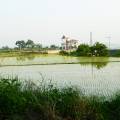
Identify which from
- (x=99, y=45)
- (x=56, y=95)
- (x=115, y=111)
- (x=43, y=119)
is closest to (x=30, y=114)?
(x=43, y=119)

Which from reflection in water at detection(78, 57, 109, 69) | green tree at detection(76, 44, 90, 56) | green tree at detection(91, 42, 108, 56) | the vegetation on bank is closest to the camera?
reflection in water at detection(78, 57, 109, 69)

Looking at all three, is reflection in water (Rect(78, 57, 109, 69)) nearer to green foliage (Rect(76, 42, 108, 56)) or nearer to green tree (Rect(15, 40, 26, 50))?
green foliage (Rect(76, 42, 108, 56))

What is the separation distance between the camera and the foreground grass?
5.07m

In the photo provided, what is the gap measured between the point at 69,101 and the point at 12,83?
36.7 inches

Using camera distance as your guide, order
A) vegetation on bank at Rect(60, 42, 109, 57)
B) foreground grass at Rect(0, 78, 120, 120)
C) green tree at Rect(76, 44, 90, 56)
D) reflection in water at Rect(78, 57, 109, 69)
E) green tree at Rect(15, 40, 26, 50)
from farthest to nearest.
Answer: green tree at Rect(15, 40, 26, 50) < green tree at Rect(76, 44, 90, 56) < vegetation on bank at Rect(60, 42, 109, 57) < reflection in water at Rect(78, 57, 109, 69) < foreground grass at Rect(0, 78, 120, 120)

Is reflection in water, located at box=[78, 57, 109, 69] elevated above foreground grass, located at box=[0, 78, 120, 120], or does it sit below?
below

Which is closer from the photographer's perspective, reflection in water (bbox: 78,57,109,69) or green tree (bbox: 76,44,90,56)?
reflection in water (bbox: 78,57,109,69)

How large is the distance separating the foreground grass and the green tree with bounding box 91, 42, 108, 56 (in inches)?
1426

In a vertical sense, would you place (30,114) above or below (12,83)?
below

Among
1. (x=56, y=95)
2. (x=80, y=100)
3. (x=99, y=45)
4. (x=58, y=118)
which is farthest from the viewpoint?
(x=99, y=45)

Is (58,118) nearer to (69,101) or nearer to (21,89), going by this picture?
(69,101)

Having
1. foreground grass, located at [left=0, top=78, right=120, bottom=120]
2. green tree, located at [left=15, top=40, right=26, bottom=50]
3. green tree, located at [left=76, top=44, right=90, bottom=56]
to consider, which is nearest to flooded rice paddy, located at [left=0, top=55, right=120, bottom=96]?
foreground grass, located at [left=0, top=78, right=120, bottom=120]

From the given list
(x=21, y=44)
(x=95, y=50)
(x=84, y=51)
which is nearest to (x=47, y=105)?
(x=95, y=50)

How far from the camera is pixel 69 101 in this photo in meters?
5.39
